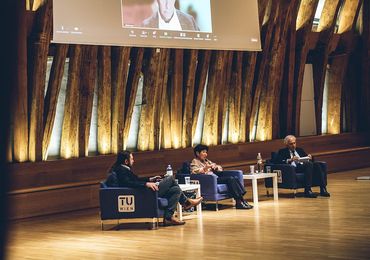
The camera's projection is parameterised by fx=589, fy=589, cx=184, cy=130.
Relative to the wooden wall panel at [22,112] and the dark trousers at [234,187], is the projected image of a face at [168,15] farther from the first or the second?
the dark trousers at [234,187]

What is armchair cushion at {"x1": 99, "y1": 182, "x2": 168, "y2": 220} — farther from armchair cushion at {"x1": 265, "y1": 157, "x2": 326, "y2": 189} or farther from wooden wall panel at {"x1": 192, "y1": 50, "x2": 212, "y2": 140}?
wooden wall panel at {"x1": 192, "y1": 50, "x2": 212, "y2": 140}

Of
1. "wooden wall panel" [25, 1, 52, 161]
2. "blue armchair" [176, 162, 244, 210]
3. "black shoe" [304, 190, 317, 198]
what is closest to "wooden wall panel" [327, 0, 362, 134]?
"black shoe" [304, 190, 317, 198]

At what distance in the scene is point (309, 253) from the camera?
4547 mm

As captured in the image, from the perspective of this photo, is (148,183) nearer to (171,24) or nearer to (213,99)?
(171,24)

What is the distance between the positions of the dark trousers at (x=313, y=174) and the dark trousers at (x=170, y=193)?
2.54m

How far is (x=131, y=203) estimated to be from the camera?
21.5 ft

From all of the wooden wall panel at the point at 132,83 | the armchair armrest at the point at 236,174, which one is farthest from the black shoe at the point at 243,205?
the wooden wall panel at the point at 132,83

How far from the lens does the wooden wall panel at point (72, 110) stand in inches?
342

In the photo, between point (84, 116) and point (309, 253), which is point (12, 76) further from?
point (84, 116)

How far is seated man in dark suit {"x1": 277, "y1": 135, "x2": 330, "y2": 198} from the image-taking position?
28.0 ft

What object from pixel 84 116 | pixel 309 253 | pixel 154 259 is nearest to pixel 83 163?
pixel 84 116

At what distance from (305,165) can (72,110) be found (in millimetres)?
3539

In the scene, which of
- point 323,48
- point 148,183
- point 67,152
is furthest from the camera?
point 323,48

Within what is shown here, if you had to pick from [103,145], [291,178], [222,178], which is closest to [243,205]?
[222,178]
